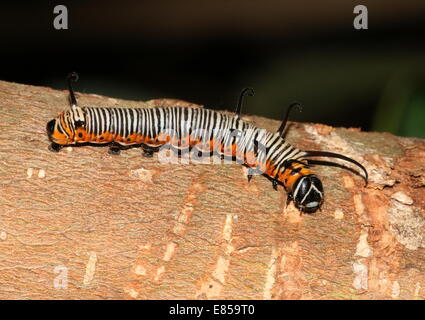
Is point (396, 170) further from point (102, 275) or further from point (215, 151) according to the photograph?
point (102, 275)

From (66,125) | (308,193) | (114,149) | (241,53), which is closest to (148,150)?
(114,149)

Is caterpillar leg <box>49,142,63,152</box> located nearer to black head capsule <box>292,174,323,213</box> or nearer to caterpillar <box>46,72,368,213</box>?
caterpillar <box>46,72,368,213</box>

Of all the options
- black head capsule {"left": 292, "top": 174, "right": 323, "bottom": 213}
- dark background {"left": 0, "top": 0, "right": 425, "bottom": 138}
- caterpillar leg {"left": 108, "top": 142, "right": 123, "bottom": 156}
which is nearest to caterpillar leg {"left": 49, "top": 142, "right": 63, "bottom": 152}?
caterpillar leg {"left": 108, "top": 142, "right": 123, "bottom": 156}

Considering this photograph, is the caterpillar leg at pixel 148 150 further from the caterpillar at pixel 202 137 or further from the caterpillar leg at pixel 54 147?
the caterpillar leg at pixel 54 147

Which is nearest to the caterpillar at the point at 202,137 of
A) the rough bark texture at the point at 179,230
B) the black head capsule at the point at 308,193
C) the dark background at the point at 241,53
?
the black head capsule at the point at 308,193

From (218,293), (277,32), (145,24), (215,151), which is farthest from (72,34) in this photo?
(218,293)

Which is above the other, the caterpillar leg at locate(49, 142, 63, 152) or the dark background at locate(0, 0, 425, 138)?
the dark background at locate(0, 0, 425, 138)

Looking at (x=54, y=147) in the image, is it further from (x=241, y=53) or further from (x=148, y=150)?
(x=241, y=53)
